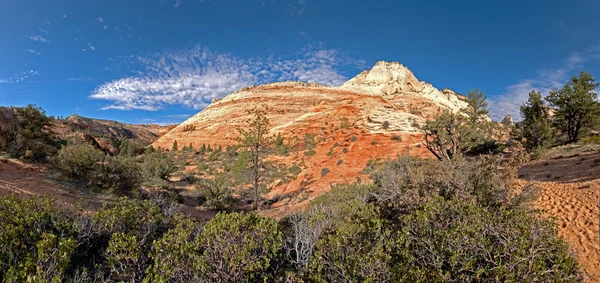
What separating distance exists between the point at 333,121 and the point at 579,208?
2412cm

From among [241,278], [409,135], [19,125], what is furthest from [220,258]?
[409,135]

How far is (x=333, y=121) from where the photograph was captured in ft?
103

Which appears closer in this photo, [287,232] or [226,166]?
[287,232]

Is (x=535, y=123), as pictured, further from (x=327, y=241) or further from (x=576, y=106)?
(x=327, y=241)

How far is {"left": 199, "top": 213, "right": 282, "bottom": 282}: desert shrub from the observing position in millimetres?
4129

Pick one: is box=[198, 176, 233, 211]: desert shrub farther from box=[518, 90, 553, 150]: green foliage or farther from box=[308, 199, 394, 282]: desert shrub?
box=[518, 90, 553, 150]: green foliage

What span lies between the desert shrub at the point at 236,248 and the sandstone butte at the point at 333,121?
851cm

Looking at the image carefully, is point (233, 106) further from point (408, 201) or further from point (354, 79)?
point (408, 201)

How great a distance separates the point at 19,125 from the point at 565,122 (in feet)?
136

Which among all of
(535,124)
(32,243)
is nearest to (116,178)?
(32,243)

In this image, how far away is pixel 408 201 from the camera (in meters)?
6.71

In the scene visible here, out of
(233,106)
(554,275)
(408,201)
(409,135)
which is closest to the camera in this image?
(554,275)

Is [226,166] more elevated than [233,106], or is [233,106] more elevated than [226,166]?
[233,106]

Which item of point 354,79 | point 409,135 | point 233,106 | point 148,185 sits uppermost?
point 354,79
